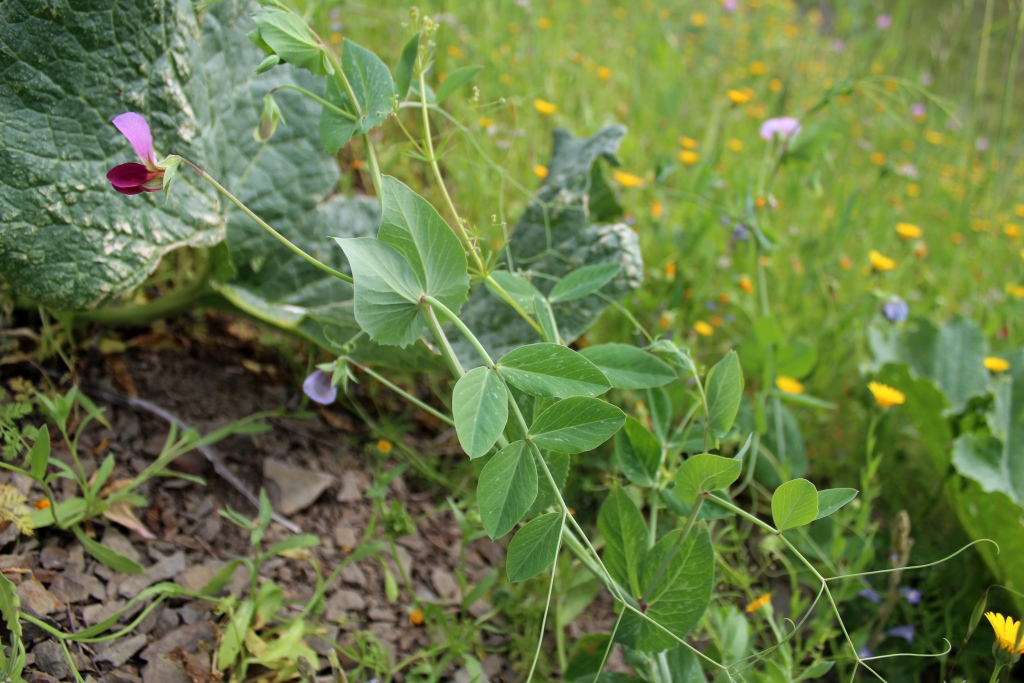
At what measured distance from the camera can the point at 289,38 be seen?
98cm

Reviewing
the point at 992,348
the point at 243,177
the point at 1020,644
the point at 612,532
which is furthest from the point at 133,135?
the point at 992,348

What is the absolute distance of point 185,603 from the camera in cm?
112

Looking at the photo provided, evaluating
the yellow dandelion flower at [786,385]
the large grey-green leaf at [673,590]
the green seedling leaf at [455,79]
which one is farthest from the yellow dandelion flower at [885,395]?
the green seedling leaf at [455,79]

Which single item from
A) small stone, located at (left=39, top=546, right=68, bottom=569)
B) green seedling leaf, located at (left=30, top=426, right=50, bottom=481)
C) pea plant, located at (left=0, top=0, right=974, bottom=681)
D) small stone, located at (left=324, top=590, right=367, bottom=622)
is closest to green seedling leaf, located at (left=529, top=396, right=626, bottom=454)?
pea plant, located at (left=0, top=0, right=974, bottom=681)

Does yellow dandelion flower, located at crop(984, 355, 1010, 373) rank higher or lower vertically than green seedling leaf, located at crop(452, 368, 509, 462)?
lower

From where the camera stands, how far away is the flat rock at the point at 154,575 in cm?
111

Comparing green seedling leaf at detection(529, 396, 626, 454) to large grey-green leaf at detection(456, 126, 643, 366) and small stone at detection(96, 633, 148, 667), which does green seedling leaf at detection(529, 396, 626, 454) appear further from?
small stone at detection(96, 633, 148, 667)

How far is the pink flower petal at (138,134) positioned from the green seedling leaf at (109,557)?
1.99ft

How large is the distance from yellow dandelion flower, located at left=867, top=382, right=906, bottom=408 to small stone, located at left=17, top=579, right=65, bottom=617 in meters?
1.62

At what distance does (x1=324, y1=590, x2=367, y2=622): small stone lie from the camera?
1199 mm

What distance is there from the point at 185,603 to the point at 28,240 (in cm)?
62

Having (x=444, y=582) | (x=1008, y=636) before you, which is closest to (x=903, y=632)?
(x=1008, y=636)

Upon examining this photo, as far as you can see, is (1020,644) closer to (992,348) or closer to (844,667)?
(844,667)

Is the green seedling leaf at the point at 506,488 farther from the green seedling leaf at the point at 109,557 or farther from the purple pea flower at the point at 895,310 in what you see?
the purple pea flower at the point at 895,310
